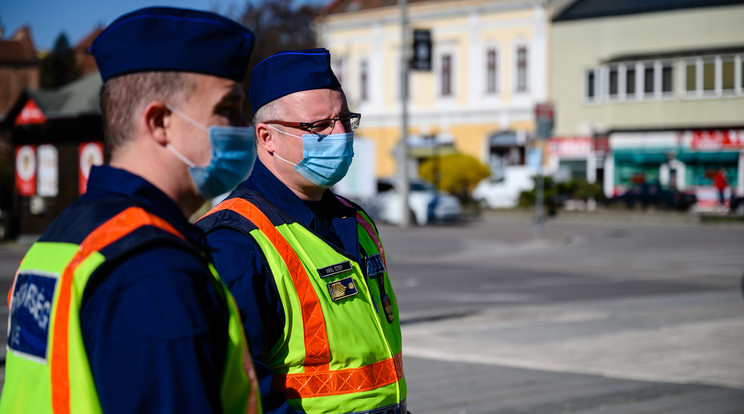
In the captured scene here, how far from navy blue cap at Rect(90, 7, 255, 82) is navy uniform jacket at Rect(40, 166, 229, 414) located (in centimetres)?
38

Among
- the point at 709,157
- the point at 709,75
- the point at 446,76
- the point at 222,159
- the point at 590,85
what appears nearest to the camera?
the point at 222,159

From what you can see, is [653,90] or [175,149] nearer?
[175,149]

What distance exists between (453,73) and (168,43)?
5480 cm

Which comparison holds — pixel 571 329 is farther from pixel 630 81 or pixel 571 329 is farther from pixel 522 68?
pixel 522 68

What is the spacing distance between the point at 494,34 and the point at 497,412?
159 ft

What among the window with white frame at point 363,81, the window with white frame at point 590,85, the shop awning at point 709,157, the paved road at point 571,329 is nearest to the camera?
the paved road at point 571,329

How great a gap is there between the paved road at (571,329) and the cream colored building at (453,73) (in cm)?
2934

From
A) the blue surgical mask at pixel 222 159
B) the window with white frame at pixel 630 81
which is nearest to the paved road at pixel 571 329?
the blue surgical mask at pixel 222 159

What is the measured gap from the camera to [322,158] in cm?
301

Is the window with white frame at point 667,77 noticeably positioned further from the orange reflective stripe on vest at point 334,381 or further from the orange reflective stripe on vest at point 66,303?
the orange reflective stripe on vest at point 66,303

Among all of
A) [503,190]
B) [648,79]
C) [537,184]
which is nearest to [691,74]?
[648,79]

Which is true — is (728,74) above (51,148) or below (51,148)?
above

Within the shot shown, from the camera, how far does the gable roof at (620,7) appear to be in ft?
158

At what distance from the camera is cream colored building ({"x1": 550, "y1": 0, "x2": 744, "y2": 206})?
1866 inches
